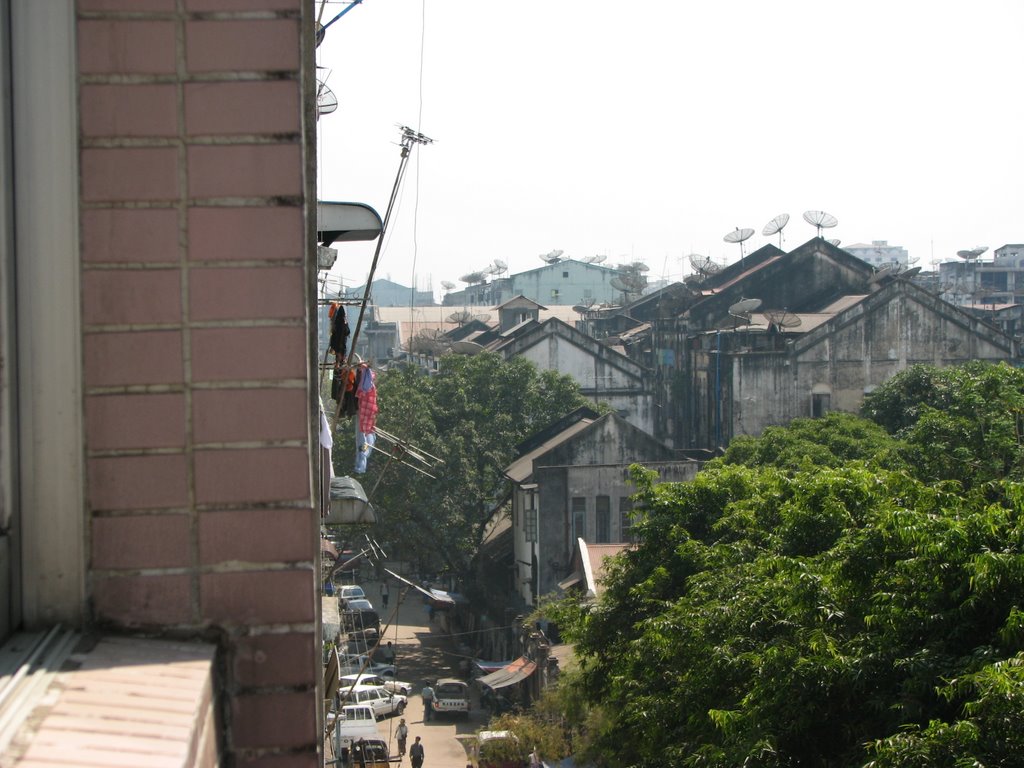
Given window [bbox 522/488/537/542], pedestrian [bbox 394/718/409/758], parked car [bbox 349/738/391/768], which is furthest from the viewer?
window [bbox 522/488/537/542]

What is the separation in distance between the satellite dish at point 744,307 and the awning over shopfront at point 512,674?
43.5 ft

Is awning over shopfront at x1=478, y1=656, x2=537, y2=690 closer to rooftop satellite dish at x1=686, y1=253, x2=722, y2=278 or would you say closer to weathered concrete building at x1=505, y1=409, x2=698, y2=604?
weathered concrete building at x1=505, y1=409, x2=698, y2=604

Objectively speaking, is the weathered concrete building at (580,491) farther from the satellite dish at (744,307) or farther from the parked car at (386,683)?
the satellite dish at (744,307)

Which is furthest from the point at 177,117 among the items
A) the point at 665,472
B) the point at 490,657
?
the point at 490,657

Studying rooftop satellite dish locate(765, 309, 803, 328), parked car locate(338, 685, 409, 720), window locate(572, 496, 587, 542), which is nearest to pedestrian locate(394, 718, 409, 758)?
parked car locate(338, 685, 409, 720)

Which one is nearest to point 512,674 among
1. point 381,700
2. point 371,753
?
point 381,700

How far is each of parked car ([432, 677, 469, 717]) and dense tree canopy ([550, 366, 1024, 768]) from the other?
11.1 metres

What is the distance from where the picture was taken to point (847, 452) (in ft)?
77.5

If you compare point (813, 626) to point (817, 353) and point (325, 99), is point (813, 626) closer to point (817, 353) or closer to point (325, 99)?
point (325, 99)

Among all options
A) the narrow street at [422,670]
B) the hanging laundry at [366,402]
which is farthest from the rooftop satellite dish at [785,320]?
the hanging laundry at [366,402]

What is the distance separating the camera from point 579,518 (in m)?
27.5

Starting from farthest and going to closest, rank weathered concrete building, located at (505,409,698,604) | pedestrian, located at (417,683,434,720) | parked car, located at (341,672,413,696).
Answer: weathered concrete building, located at (505,409,698,604) < parked car, located at (341,672,413,696) < pedestrian, located at (417,683,434,720)

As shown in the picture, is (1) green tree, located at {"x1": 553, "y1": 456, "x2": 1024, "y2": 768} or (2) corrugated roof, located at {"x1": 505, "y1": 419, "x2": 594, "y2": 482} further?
(2) corrugated roof, located at {"x1": 505, "y1": 419, "x2": 594, "y2": 482}

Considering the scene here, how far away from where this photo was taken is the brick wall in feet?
7.25
